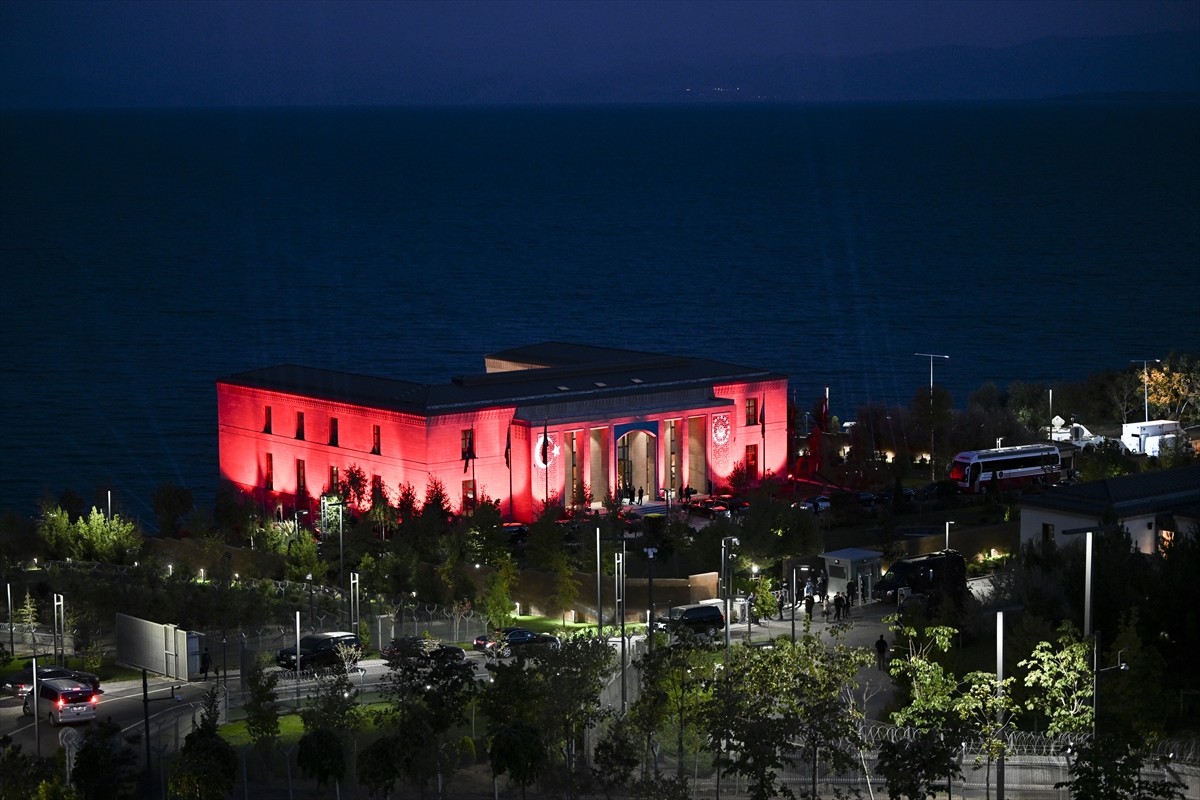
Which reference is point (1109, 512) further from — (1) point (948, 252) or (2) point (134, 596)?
(1) point (948, 252)

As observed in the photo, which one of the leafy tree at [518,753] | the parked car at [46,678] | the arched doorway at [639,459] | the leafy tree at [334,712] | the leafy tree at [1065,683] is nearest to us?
the leafy tree at [518,753]

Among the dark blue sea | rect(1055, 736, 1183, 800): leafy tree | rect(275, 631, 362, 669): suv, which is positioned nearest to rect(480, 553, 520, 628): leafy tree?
rect(275, 631, 362, 669): suv

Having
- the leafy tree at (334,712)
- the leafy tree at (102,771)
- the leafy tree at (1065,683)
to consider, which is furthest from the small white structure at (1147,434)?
the leafy tree at (102,771)

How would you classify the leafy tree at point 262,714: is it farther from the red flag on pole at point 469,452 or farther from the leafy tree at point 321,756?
the red flag on pole at point 469,452

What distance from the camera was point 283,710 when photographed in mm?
Answer: 31750

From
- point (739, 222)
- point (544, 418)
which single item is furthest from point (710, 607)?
point (739, 222)

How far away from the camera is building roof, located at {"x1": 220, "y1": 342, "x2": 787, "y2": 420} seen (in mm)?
52000

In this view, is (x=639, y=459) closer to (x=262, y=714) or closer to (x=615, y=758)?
(x=262, y=714)

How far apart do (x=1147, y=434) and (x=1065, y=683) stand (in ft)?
102

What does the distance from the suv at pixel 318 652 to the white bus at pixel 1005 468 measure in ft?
71.3

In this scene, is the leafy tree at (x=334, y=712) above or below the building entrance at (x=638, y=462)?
below

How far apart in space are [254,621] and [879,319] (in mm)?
84347

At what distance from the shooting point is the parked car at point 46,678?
32094 millimetres

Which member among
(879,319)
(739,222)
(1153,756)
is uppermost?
(739,222)
